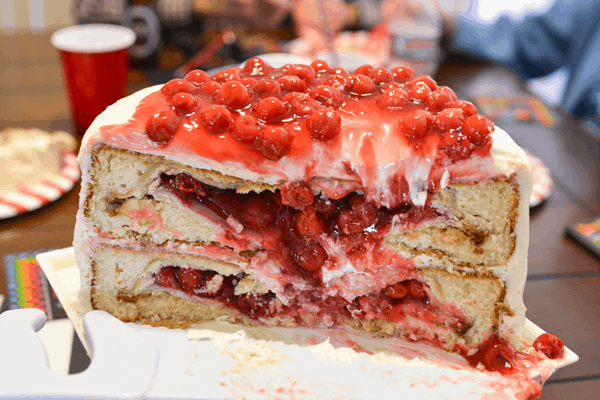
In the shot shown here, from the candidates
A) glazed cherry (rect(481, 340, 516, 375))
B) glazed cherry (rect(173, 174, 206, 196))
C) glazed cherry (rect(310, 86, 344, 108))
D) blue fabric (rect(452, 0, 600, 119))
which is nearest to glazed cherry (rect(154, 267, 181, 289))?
glazed cherry (rect(173, 174, 206, 196))

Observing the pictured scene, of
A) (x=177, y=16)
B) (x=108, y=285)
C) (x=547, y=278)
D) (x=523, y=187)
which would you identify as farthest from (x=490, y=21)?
(x=108, y=285)

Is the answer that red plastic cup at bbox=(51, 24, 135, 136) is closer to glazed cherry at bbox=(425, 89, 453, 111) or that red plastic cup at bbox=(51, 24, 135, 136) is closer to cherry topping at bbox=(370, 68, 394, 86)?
Result: cherry topping at bbox=(370, 68, 394, 86)

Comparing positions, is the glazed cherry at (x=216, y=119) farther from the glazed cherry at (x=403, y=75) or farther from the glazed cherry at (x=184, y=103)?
the glazed cherry at (x=403, y=75)

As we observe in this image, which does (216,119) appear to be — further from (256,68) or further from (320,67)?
(320,67)

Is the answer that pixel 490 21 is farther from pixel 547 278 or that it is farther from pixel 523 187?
pixel 523 187

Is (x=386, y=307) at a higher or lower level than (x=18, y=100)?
higher

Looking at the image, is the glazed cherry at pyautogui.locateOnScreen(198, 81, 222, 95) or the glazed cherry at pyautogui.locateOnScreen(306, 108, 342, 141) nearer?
the glazed cherry at pyautogui.locateOnScreen(306, 108, 342, 141)
